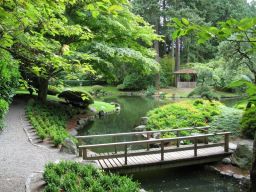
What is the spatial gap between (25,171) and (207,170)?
585 cm

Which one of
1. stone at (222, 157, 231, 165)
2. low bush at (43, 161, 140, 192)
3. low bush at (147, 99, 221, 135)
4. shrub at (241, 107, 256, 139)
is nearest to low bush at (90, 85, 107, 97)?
low bush at (147, 99, 221, 135)

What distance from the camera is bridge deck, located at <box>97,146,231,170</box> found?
826cm

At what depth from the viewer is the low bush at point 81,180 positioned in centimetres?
522

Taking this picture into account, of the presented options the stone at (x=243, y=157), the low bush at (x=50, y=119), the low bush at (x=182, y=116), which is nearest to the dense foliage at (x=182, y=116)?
the low bush at (x=182, y=116)

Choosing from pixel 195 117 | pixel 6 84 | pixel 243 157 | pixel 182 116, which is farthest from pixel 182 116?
pixel 6 84

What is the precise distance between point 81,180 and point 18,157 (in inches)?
137

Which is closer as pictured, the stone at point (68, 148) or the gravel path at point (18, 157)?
the gravel path at point (18, 157)

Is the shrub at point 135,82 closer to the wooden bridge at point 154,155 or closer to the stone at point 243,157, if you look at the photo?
the wooden bridge at point 154,155

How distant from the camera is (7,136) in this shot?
10.7 metres

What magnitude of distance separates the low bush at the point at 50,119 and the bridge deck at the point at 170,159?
2.38 metres

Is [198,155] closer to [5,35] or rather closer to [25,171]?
[25,171]

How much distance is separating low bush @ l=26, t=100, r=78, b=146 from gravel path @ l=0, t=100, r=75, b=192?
569 millimetres

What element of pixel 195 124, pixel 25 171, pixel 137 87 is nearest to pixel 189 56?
pixel 137 87

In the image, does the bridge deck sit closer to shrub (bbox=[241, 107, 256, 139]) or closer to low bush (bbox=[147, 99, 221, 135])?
shrub (bbox=[241, 107, 256, 139])
